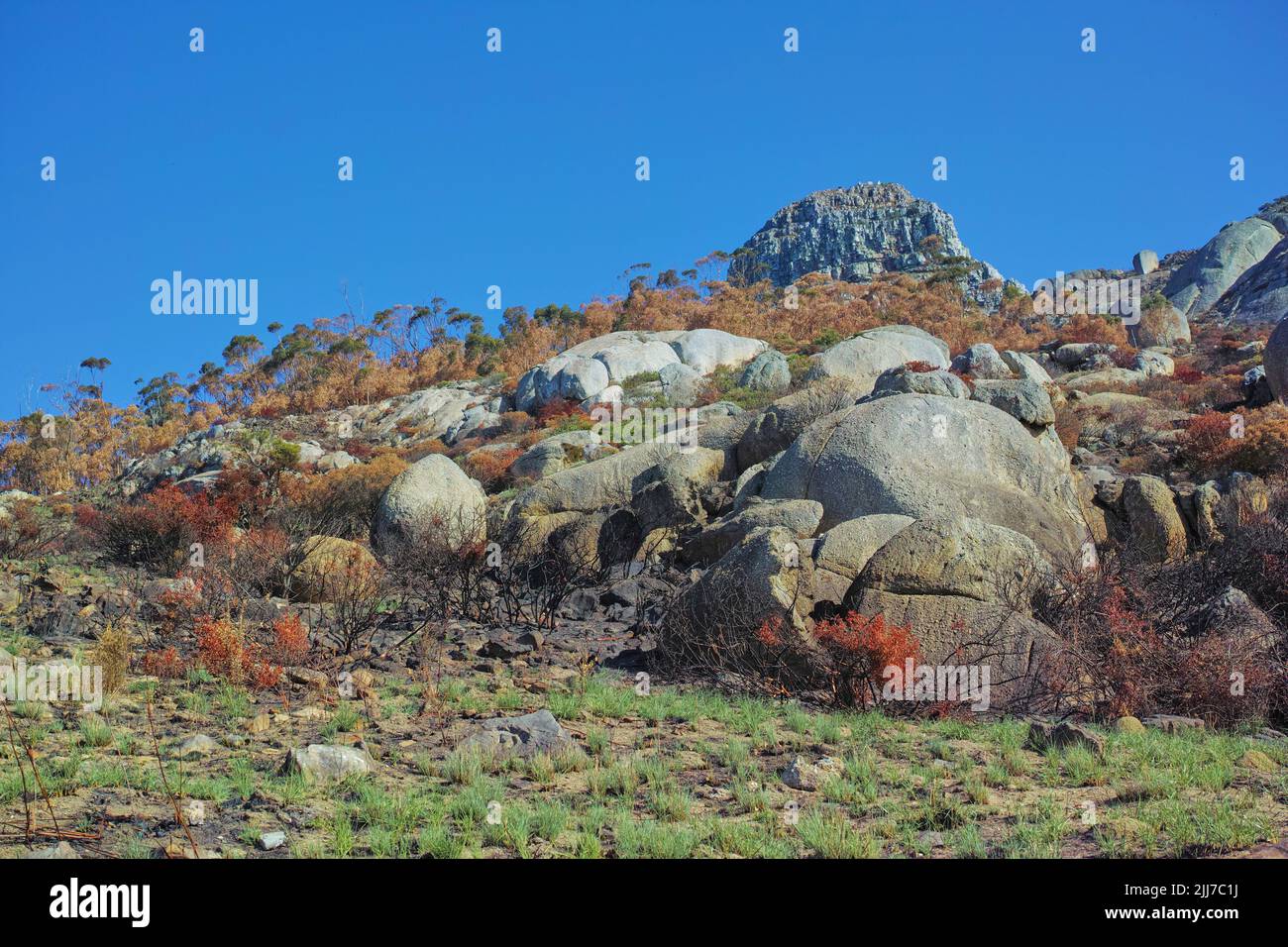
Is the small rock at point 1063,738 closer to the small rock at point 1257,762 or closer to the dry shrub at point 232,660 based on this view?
the small rock at point 1257,762

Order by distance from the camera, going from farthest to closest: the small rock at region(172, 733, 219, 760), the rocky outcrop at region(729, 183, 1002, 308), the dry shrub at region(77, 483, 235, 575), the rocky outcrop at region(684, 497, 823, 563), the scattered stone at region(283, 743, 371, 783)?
the rocky outcrop at region(729, 183, 1002, 308)
the dry shrub at region(77, 483, 235, 575)
the rocky outcrop at region(684, 497, 823, 563)
the small rock at region(172, 733, 219, 760)
the scattered stone at region(283, 743, 371, 783)

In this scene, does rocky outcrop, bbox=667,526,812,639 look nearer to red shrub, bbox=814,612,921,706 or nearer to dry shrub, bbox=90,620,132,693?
red shrub, bbox=814,612,921,706

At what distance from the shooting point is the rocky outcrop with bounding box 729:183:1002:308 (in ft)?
312

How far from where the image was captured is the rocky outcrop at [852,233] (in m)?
95.1

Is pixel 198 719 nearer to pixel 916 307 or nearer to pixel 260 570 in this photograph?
pixel 260 570

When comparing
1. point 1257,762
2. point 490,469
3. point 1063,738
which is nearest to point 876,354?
point 490,469

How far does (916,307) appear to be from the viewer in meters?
43.6

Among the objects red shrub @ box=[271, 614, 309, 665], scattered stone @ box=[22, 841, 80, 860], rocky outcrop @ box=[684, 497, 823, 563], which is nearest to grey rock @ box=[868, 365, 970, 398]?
rocky outcrop @ box=[684, 497, 823, 563]

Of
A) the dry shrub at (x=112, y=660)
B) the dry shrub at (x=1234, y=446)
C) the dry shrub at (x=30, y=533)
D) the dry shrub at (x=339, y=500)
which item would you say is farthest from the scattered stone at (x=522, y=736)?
the dry shrub at (x=1234, y=446)
